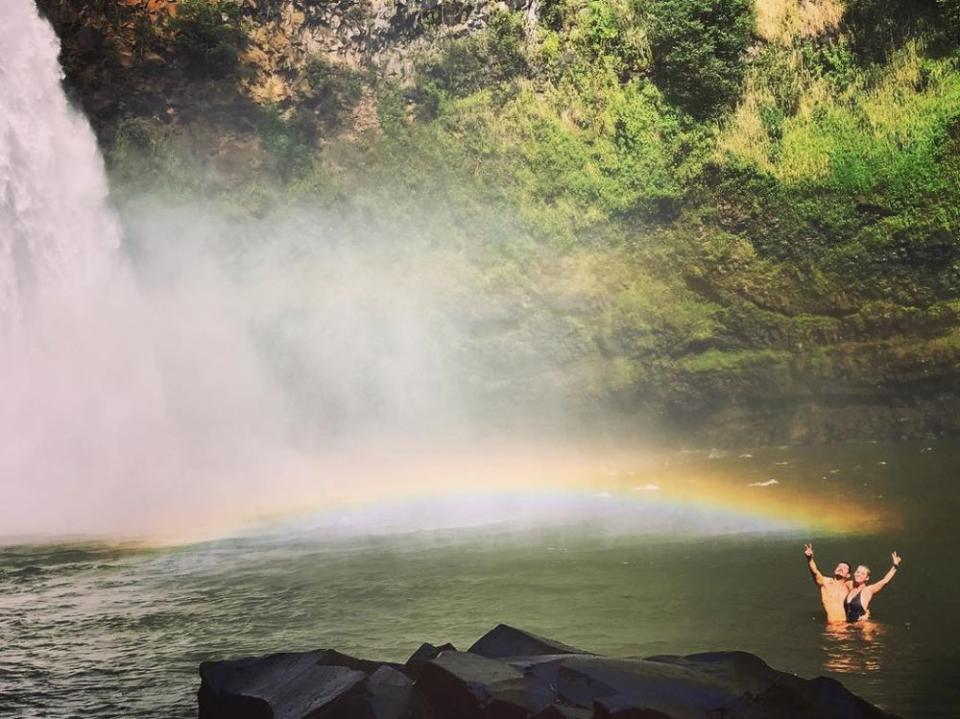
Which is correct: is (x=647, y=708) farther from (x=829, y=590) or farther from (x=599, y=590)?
(x=599, y=590)

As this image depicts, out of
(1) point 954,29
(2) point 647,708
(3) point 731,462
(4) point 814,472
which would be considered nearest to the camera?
(2) point 647,708

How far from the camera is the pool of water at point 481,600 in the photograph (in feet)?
33.6

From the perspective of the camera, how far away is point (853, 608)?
37.7 feet

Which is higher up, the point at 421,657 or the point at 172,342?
the point at 172,342

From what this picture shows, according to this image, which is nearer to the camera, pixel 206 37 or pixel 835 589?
pixel 835 589

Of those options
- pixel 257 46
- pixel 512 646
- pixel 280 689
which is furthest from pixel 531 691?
pixel 257 46

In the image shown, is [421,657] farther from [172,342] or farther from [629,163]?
[172,342]

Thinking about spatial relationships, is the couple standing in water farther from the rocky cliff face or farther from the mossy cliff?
the rocky cliff face

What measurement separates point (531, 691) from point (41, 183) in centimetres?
2438

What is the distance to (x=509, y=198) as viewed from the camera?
30500 mm

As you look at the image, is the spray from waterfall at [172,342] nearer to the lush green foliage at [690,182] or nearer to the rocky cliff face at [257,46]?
the lush green foliage at [690,182]

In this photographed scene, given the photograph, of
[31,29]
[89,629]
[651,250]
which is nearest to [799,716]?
[89,629]

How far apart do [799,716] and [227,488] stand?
20.2 metres

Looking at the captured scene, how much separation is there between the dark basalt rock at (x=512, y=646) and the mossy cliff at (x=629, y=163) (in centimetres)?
1914
